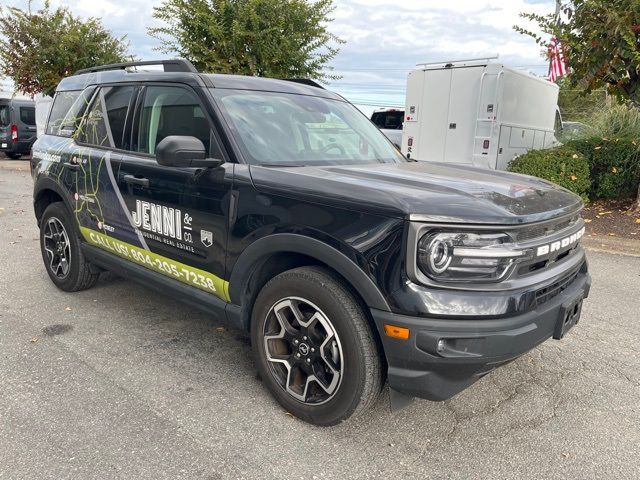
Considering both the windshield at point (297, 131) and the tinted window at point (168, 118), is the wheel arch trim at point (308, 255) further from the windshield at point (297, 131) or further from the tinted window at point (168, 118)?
the tinted window at point (168, 118)

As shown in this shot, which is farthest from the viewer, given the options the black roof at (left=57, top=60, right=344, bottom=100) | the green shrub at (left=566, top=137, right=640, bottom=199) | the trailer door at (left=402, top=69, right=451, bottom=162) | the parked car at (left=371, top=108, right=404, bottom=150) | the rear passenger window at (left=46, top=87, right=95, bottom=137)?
the parked car at (left=371, top=108, right=404, bottom=150)

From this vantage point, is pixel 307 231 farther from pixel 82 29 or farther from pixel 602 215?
pixel 82 29

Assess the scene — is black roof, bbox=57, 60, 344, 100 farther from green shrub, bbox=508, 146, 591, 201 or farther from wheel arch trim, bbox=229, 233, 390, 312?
green shrub, bbox=508, 146, 591, 201

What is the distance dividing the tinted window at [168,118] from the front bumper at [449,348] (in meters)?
1.67

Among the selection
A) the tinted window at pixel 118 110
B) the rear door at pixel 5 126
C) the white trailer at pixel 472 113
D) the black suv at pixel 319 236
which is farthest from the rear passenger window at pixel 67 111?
the rear door at pixel 5 126

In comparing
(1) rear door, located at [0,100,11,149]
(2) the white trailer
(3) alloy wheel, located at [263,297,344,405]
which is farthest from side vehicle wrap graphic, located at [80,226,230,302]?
(1) rear door, located at [0,100,11,149]

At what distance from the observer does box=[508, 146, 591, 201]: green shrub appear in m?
8.83

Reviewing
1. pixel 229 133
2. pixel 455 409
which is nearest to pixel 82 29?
pixel 229 133

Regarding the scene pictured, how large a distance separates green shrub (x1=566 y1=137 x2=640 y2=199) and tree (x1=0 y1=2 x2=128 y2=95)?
49.0 feet

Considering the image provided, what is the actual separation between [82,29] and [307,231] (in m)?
18.4

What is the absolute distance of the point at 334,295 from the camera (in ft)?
8.43

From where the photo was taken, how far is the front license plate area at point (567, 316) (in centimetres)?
264

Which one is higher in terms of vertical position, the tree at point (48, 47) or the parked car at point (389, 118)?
the tree at point (48, 47)

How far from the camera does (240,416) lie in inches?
114
